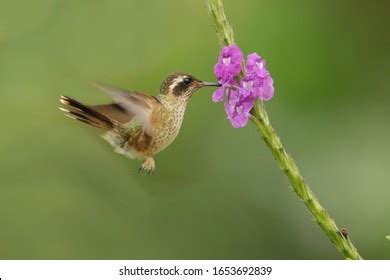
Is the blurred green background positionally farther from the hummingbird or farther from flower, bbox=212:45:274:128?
flower, bbox=212:45:274:128

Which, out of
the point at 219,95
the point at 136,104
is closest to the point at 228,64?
the point at 219,95

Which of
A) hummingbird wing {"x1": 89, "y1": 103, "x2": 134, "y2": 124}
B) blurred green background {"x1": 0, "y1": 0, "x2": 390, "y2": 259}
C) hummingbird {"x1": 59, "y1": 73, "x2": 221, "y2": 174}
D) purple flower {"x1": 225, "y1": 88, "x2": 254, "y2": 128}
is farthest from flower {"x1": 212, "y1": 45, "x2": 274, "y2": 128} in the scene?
blurred green background {"x1": 0, "y1": 0, "x2": 390, "y2": 259}

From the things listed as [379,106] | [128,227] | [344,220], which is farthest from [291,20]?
[128,227]

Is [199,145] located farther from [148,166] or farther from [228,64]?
[228,64]

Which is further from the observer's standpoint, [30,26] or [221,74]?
[30,26]

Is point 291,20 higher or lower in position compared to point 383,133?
higher
